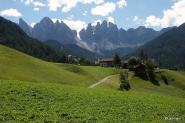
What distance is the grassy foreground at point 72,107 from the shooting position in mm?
40750

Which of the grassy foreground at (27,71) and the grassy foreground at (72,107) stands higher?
the grassy foreground at (27,71)

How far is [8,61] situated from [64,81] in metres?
15.6

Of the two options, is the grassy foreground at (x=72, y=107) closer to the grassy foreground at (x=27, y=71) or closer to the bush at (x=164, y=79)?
the grassy foreground at (x=27, y=71)

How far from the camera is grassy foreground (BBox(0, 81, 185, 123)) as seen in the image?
4075 centimetres

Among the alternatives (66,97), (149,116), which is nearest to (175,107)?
(149,116)

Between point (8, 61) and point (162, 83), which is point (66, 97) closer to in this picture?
point (8, 61)

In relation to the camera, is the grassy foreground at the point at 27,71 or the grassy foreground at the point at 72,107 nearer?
the grassy foreground at the point at 72,107

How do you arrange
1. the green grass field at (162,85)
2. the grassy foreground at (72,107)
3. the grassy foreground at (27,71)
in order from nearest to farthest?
the grassy foreground at (72,107)
the grassy foreground at (27,71)
the green grass field at (162,85)

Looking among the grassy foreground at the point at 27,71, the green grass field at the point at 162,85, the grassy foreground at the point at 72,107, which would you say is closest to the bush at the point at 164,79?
the green grass field at the point at 162,85

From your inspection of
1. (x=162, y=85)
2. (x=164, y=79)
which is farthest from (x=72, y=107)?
(x=164, y=79)

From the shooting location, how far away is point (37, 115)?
40562 mm

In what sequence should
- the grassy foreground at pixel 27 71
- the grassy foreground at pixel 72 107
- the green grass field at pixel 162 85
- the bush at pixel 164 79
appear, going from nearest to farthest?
the grassy foreground at pixel 72 107 → the grassy foreground at pixel 27 71 → the green grass field at pixel 162 85 → the bush at pixel 164 79

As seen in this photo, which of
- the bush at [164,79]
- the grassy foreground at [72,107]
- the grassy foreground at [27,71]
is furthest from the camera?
the bush at [164,79]

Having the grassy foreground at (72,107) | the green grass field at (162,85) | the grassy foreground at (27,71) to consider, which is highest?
the grassy foreground at (27,71)
